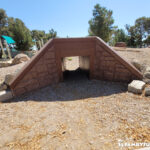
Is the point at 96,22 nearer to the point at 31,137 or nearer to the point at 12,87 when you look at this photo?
the point at 12,87

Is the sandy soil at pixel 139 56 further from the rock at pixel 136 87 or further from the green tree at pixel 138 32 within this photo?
the green tree at pixel 138 32

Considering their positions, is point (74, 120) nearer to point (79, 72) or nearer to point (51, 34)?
point (79, 72)

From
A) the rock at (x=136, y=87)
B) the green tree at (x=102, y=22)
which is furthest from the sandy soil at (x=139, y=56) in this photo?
the green tree at (x=102, y=22)

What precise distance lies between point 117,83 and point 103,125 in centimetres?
285

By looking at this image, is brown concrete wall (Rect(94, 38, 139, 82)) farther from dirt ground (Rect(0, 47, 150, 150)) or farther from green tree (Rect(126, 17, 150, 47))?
green tree (Rect(126, 17, 150, 47))

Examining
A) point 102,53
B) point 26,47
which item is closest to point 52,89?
point 102,53

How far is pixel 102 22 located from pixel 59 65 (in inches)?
741

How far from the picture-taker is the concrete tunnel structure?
3.80m

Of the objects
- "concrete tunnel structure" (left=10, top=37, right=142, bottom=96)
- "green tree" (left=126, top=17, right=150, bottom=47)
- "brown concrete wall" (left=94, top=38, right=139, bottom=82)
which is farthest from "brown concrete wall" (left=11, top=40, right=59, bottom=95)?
"green tree" (left=126, top=17, right=150, bottom=47)

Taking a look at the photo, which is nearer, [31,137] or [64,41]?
[31,137]

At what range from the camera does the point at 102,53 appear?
179 inches

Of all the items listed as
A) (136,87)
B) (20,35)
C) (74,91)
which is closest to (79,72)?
(74,91)

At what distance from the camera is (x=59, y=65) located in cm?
458

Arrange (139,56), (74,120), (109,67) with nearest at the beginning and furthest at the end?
(74,120) → (109,67) → (139,56)
